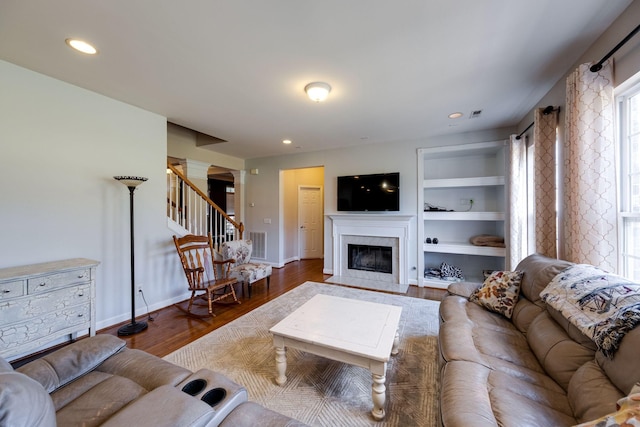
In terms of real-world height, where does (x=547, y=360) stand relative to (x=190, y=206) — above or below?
below

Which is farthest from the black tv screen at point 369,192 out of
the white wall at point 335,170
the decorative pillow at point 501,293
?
the decorative pillow at point 501,293

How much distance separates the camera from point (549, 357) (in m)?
1.39

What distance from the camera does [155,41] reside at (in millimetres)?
1832

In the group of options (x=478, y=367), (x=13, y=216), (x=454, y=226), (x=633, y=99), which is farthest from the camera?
(x=454, y=226)

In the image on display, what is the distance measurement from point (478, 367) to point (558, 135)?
2373 mm

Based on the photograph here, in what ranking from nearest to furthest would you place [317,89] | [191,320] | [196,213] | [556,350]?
[556,350] < [317,89] < [191,320] < [196,213]

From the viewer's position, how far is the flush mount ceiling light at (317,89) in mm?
2413

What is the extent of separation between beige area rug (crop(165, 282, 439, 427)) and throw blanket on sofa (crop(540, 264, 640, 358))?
3.23ft

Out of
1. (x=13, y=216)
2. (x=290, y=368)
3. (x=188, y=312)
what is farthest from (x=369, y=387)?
(x=13, y=216)

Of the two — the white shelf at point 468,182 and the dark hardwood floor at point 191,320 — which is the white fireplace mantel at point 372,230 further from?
the white shelf at point 468,182

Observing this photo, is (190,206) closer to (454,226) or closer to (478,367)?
(478,367)

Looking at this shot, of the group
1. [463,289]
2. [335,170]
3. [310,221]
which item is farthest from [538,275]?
[310,221]

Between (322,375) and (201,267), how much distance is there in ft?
6.79

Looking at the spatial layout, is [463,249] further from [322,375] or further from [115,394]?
[115,394]
